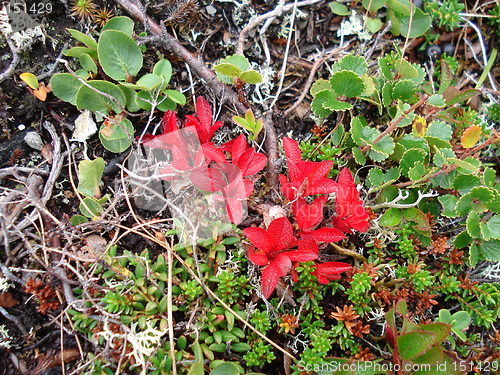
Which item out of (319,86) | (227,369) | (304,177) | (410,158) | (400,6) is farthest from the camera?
(400,6)

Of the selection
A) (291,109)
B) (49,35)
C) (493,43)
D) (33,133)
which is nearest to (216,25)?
(291,109)

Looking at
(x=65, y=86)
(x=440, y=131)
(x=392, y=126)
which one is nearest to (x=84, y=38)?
(x=65, y=86)

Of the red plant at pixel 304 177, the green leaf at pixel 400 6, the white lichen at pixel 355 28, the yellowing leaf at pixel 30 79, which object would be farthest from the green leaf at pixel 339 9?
the yellowing leaf at pixel 30 79

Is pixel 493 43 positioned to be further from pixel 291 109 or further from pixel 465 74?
pixel 291 109

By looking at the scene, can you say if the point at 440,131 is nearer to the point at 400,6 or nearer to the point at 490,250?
the point at 490,250

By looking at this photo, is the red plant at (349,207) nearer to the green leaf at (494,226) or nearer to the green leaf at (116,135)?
the green leaf at (494,226)

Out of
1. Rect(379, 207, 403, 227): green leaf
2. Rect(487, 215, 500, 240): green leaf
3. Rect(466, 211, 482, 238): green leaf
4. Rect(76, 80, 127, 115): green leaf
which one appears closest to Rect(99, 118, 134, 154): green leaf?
Rect(76, 80, 127, 115): green leaf
